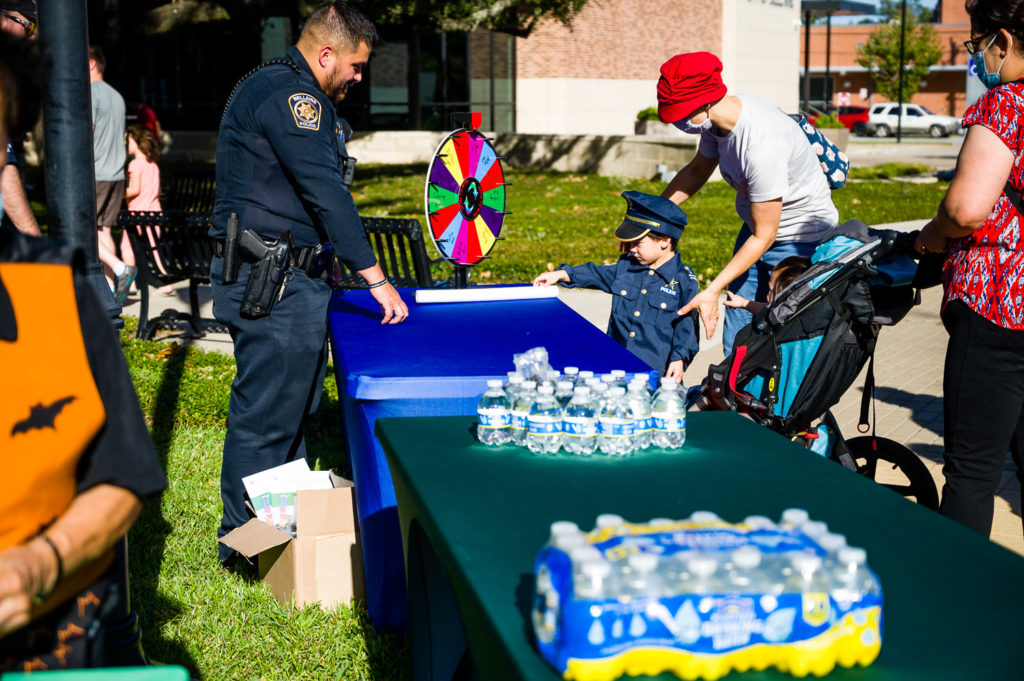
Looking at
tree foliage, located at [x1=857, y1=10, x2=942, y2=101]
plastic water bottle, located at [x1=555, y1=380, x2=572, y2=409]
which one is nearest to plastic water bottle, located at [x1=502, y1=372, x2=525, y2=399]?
plastic water bottle, located at [x1=555, y1=380, x2=572, y2=409]

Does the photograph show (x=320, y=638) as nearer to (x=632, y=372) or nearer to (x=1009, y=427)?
(x=632, y=372)

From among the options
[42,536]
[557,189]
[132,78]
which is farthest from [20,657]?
[132,78]

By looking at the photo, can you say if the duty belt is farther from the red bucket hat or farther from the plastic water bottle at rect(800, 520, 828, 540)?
the plastic water bottle at rect(800, 520, 828, 540)

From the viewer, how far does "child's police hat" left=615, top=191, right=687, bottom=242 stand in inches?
184

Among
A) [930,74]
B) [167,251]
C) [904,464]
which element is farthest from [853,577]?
[930,74]

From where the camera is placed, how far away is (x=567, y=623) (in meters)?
1.65

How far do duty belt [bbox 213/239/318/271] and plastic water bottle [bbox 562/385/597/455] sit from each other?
1.87 meters

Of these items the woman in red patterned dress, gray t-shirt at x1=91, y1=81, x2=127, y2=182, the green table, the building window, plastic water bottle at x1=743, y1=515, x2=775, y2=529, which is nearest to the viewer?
the green table

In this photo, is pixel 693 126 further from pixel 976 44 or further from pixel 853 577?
pixel 853 577

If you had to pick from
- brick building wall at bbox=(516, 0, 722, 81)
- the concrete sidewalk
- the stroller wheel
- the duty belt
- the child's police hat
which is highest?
brick building wall at bbox=(516, 0, 722, 81)

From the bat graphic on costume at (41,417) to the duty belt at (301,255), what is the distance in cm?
264

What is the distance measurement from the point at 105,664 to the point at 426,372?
1663mm

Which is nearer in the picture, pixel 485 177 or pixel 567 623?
pixel 567 623

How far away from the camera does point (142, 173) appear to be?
9.84m
